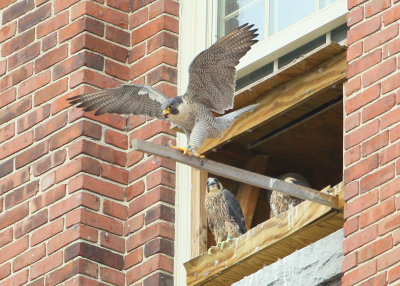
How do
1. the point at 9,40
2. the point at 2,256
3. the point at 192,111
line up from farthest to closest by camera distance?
the point at 9,40
the point at 2,256
the point at 192,111

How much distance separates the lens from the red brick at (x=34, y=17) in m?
11.8

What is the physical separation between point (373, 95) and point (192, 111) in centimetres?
122

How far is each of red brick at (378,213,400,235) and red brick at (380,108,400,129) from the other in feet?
1.78

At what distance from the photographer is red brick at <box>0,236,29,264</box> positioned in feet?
36.6

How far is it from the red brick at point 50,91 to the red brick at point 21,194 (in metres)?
0.56

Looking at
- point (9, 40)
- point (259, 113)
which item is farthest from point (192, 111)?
point (9, 40)

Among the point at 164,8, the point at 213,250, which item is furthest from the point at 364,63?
the point at 164,8

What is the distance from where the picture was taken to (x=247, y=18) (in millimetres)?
11188

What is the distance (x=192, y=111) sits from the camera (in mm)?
10391

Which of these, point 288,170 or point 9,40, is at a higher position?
point 9,40

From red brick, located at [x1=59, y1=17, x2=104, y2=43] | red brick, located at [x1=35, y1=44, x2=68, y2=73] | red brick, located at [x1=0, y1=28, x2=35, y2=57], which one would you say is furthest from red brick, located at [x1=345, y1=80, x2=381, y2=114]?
red brick, located at [x1=0, y1=28, x2=35, y2=57]

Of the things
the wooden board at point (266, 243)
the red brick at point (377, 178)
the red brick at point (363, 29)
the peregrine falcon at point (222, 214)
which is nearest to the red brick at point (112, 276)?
the wooden board at point (266, 243)

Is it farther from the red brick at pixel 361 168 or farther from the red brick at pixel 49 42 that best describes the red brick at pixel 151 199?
the red brick at pixel 361 168

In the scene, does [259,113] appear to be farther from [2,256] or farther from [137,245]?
[2,256]
